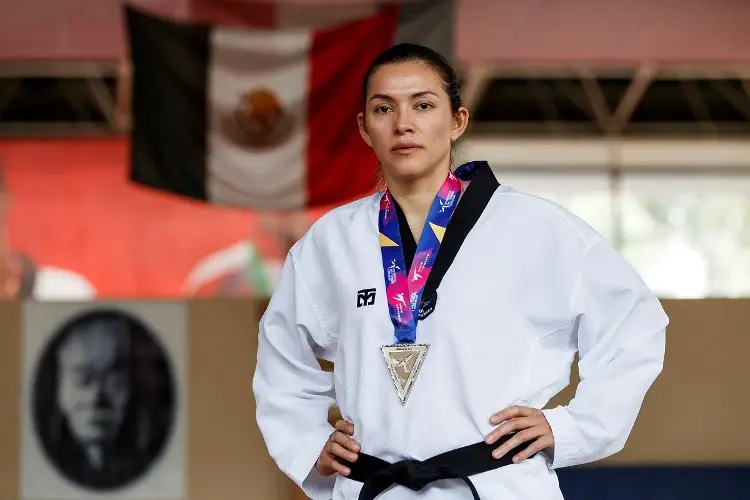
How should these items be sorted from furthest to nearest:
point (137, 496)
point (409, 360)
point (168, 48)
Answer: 1. point (168, 48)
2. point (137, 496)
3. point (409, 360)

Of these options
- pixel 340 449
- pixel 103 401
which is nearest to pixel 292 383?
pixel 340 449

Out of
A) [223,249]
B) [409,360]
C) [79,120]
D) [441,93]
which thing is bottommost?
[409,360]

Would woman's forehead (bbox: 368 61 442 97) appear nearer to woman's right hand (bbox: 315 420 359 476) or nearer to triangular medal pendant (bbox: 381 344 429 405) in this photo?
triangular medal pendant (bbox: 381 344 429 405)

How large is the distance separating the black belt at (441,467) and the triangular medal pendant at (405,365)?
0.10 metres

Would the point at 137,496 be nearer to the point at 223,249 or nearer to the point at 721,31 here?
the point at 721,31

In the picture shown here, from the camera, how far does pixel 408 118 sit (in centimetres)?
181

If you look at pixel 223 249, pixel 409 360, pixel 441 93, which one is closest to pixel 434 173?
pixel 441 93

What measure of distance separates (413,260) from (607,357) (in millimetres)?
341

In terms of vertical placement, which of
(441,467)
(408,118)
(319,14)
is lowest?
(441,467)

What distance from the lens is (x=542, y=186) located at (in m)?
11.4

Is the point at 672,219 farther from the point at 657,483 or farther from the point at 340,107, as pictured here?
the point at 657,483

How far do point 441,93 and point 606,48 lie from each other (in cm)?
582

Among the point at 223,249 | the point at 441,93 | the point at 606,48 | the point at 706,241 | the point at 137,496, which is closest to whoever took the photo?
the point at 441,93

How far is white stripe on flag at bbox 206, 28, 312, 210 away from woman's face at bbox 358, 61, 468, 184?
11.4 feet
